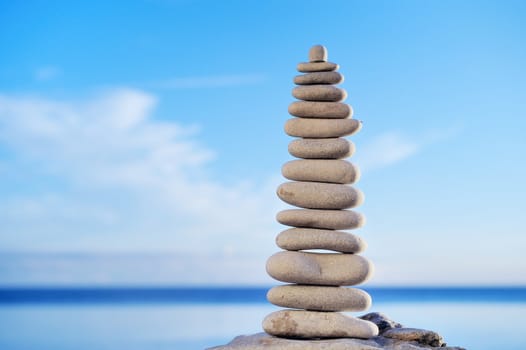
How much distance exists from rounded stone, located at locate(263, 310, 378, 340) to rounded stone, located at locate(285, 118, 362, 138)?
291 cm

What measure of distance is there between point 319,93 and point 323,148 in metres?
0.93

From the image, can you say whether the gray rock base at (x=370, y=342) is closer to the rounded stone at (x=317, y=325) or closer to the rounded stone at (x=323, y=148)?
the rounded stone at (x=317, y=325)

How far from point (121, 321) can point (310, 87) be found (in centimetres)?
1894

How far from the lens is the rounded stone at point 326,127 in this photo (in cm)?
1366

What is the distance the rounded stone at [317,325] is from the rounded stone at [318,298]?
12 cm

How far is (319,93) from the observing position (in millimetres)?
13711

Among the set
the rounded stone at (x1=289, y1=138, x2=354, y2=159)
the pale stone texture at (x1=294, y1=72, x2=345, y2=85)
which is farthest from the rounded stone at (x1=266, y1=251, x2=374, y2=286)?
the pale stone texture at (x1=294, y1=72, x2=345, y2=85)

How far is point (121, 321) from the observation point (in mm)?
30391

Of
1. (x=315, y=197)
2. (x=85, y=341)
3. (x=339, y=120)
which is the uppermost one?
(x=339, y=120)

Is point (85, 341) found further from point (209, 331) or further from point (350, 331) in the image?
point (350, 331)

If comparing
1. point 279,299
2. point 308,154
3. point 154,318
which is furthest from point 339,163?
point 154,318

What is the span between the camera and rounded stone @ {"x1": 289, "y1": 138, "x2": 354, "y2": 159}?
A: 13562 millimetres

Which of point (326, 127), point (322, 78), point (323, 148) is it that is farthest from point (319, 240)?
point (322, 78)

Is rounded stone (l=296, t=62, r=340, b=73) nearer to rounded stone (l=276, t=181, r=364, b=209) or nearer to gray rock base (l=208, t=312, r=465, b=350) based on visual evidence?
rounded stone (l=276, t=181, r=364, b=209)
